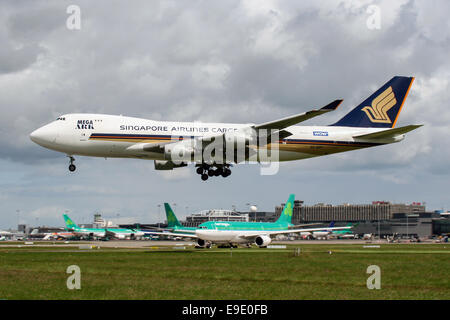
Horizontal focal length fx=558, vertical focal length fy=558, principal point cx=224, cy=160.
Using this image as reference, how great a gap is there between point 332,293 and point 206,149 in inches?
1115

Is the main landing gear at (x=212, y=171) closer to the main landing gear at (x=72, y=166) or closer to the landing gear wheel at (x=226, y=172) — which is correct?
the landing gear wheel at (x=226, y=172)

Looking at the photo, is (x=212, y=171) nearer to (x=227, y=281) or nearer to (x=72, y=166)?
(x=72, y=166)

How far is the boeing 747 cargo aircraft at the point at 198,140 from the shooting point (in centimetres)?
5244

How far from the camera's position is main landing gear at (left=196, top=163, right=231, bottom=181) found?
5817 centimetres

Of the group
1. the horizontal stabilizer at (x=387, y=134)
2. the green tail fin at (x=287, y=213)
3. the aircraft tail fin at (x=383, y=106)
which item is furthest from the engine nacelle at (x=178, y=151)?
the green tail fin at (x=287, y=213)

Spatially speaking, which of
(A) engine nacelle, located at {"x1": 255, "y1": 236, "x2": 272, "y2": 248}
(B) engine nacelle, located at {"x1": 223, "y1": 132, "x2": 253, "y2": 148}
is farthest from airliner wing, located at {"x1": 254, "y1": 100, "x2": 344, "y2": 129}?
(A) engine nacelle, located at {"x1": 255, "y1": 236, "x2": 272, "y2": 248}

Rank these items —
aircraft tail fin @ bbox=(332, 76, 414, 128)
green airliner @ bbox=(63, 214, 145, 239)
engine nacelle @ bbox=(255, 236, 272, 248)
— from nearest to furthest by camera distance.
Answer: aircraft tail fin @ bbox=(332, 76, 414, 128), engine nacelle @ bbox=(255, 236, 272, 248), green airliner @ bbox=(63, 214, 145, 239)

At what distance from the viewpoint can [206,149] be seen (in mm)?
54219

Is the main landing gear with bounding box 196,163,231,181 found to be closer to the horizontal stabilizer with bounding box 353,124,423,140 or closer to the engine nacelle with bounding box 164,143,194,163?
the engine nacelle with bounding box 164,143,194,163

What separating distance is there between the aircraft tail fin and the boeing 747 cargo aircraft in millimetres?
4660
